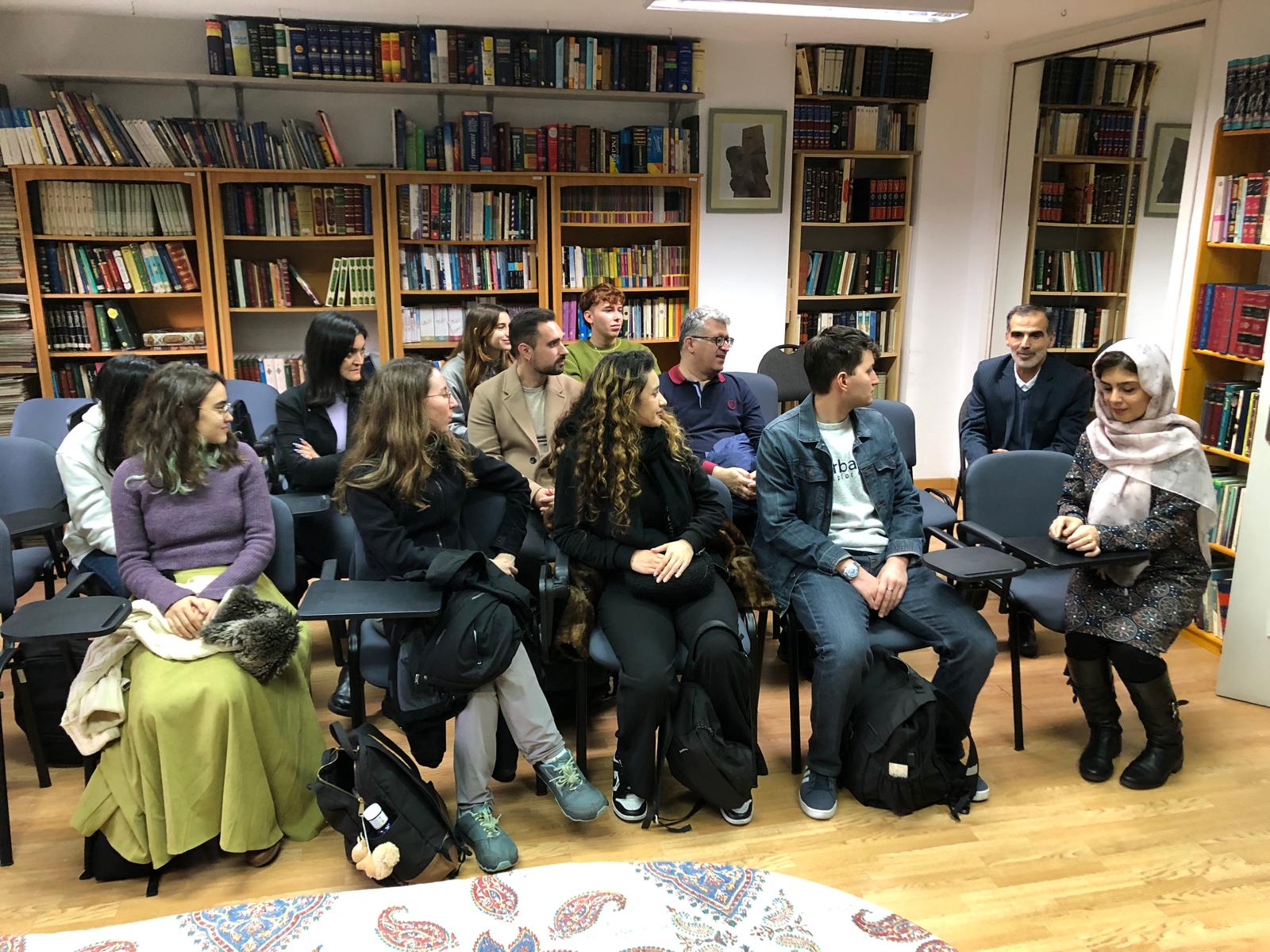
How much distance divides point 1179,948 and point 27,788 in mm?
3194

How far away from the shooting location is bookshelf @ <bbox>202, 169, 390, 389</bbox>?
498 centimetres

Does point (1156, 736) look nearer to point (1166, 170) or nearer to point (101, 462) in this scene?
point (1166, 170)

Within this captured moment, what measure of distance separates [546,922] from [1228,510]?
3148 millimetres

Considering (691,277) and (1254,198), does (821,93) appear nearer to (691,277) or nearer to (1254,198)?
(691,277)

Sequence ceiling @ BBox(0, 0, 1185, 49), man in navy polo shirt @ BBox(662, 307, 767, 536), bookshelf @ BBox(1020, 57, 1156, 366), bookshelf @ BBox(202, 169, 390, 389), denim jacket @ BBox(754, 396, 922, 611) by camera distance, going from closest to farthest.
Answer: denim jacket @ BBox(754, 396, 922, 611), man in navy polo shirt @ BBox(662, 307, 767, 536), ceiling @ BBox(0, 0, 1185, 49), bookshelf @ BBox(202, 169, 390, 389), bookshelf @ BBox(1020, 57, 1156, 366)

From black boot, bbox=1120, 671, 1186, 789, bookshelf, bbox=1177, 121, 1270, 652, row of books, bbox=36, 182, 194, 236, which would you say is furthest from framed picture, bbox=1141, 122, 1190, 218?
row of books, bbox=36, 182, 194, 236

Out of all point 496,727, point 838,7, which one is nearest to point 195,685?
point 496,727

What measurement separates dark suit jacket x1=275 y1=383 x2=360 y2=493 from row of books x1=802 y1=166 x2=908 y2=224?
3.31m

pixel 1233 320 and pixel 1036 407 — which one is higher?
pixel 1233 320

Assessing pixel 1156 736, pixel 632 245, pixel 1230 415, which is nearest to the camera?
pixel 1156 736

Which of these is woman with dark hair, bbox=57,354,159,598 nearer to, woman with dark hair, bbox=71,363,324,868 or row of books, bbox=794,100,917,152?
woman with dark hair, bbox=71,363,324,868

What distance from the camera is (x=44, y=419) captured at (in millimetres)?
4289

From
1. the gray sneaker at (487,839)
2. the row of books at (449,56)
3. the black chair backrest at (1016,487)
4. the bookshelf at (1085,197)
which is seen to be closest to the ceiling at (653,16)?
the row of books at (449,56)

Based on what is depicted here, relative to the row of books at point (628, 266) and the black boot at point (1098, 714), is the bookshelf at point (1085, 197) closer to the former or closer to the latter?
the row of books at point (628, 266)
